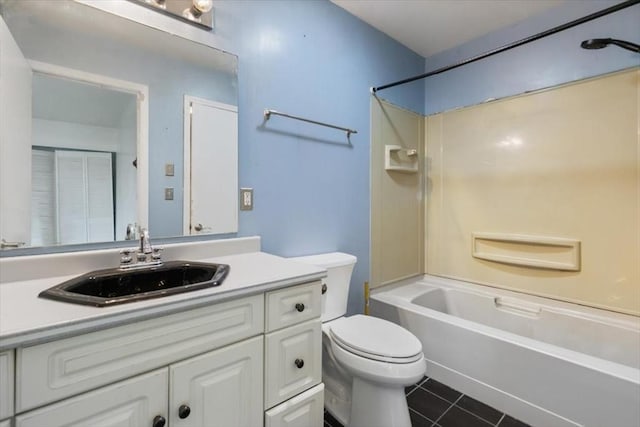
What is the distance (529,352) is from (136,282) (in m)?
1.87

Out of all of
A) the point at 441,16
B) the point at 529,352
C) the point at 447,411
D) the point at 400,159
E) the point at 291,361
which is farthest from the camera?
the point at 400,159

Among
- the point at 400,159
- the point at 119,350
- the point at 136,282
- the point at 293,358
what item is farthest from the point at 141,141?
the point at 400,159

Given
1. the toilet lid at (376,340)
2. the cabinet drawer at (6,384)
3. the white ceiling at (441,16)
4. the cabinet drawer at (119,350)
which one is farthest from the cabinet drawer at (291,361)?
the white ceiling at (441,16)

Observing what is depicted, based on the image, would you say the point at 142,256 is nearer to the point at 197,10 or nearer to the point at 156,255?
the point at 156,255

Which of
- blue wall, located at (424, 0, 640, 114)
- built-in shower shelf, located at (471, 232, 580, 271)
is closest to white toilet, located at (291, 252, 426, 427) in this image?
built-in shower shelf, located at (471, 232, 580, 271)

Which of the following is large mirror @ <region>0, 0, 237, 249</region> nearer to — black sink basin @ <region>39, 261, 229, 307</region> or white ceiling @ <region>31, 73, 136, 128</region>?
white ceiling @ <region>31, 73, 136, 128</region>

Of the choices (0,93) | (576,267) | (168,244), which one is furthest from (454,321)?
(0,93)

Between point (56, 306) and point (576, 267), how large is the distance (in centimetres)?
260

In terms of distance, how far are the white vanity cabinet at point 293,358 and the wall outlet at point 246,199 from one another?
0.61 meters

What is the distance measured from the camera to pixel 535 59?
2109mm

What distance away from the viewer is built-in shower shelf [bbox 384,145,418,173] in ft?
7.64

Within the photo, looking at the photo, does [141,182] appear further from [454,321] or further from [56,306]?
[454,321]

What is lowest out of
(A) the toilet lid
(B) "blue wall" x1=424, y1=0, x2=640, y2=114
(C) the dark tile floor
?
(C) the dark tile floor

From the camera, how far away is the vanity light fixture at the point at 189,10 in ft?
4.29
